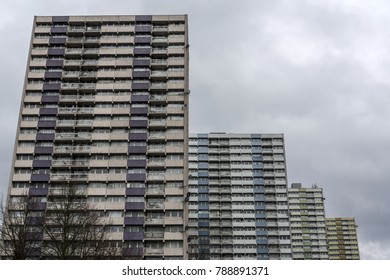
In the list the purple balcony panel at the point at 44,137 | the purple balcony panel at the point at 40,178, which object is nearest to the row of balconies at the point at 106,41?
the purple balcony panel at the point at 44,137

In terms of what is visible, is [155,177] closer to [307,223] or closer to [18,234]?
[18,234]

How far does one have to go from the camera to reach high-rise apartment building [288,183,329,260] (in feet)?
491

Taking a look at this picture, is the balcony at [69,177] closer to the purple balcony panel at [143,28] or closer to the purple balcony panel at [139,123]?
the purple balcony panel at [139,123]

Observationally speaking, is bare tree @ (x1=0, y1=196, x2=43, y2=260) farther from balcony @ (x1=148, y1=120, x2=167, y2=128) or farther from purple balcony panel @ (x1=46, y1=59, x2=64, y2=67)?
purple balcony panel @ (x1=46, y1=59, x2=64, y2=67)

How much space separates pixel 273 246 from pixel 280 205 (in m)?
10.9

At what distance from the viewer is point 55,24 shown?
8794cm

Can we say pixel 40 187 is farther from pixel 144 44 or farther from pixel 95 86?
pixel 144 44

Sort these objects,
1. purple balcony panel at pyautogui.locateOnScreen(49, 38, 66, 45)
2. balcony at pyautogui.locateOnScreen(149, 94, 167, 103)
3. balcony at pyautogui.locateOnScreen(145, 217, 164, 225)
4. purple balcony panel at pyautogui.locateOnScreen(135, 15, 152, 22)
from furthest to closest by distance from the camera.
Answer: purple balcony panel at pyautogui.locateOnScreen(135, 15, 152, 22)
purple balcony panel at pyautogui.locateOnScreen(49, 38, 66, 45)
balcony at pyautogui.locateOnScreen(149, 94, 167, 103)
balcony at pyautogui.locateOnScreen(145, 217, 164, 225)

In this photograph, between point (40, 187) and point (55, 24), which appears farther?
point (55, 24)

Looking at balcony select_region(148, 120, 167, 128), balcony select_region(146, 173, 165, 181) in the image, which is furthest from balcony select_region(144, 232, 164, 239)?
balcony select_region(148, 120, 167, 128)

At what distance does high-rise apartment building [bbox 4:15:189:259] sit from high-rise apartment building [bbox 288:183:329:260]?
275ft
